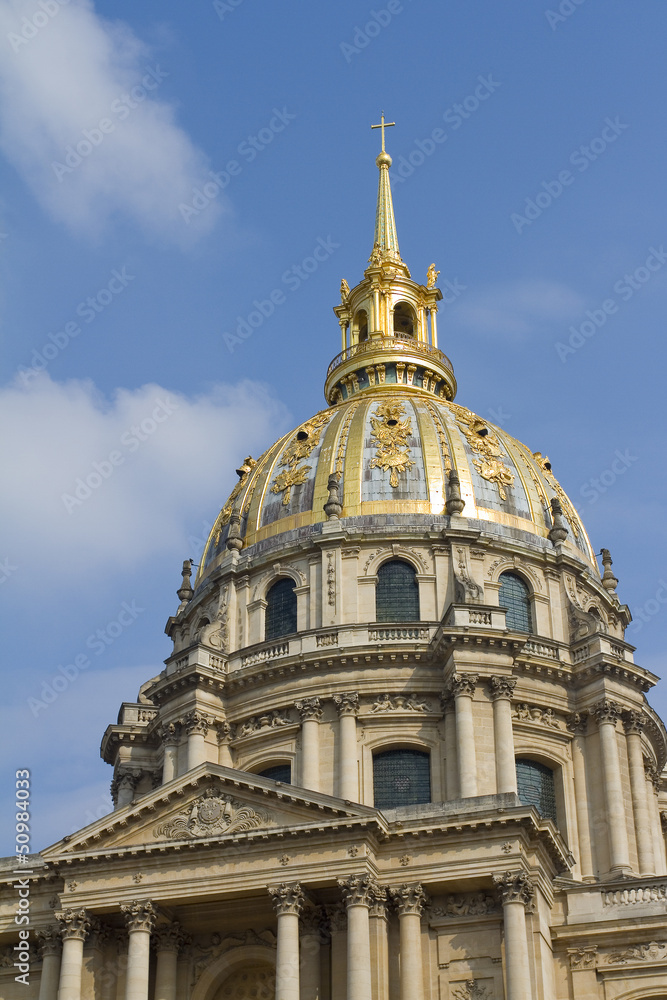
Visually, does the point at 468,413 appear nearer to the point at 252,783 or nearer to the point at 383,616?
the point at 383,616

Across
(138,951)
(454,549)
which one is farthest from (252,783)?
(454,549)

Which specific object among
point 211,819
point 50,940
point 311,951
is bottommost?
point 311,951

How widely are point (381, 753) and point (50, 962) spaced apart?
15.2 metres

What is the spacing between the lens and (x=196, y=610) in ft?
211

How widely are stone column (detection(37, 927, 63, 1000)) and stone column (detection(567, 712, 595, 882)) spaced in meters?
18.5

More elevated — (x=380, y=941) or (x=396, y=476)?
(x=396, y=476)

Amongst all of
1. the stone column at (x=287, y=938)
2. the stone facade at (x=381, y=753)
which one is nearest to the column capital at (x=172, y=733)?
the stone facade at (x=381, y=753)

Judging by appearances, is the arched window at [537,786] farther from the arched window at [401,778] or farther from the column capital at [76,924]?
the column capital at [76,924]

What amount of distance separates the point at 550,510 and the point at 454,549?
626cm

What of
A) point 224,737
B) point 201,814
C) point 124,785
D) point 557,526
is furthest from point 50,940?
point 557,526

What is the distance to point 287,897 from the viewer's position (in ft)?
136

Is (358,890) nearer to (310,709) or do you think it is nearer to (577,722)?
(310,709)

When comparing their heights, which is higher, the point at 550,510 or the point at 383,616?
the point at 550,510

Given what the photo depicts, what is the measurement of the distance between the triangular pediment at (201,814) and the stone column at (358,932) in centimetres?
220
